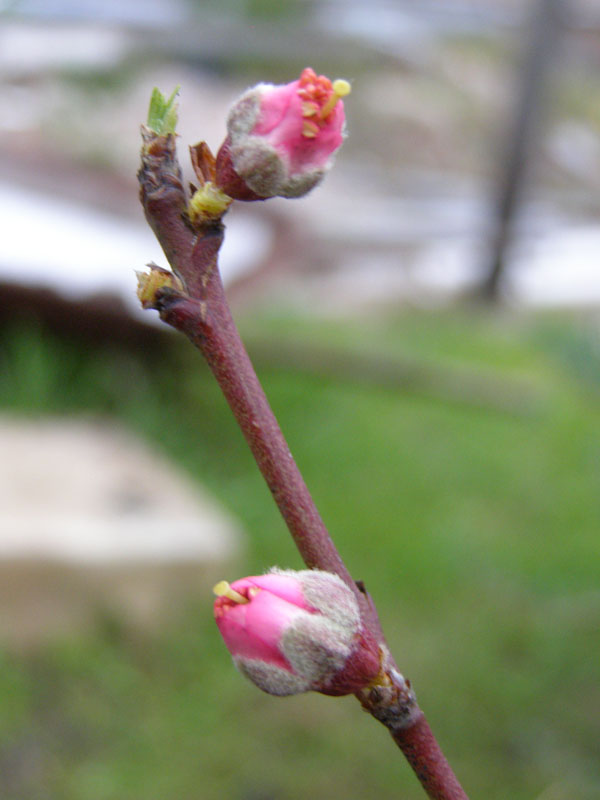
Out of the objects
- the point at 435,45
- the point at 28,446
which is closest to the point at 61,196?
the point at 28,446

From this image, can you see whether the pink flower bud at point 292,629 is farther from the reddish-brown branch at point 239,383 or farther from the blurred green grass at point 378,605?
the blurred green grass at point 378,605

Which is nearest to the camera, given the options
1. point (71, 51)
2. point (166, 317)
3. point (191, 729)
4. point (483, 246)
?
point (166, 317)

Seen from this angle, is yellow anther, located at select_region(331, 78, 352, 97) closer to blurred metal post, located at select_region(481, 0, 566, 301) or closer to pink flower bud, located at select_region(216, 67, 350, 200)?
pink flower bud, located at select_region(216, 67, 350, 200)

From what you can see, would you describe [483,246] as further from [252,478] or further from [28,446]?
[28,446]

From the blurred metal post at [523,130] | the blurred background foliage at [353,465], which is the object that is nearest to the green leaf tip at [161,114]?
the blurred background foliage at [353,465]

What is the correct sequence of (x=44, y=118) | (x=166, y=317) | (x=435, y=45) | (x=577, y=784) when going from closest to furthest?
(x=166, y=317) < (x=577, y=784) < (x=44, y=118) < (x=435, y=45)

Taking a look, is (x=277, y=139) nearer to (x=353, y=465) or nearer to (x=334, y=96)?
(x=334, y=96)
